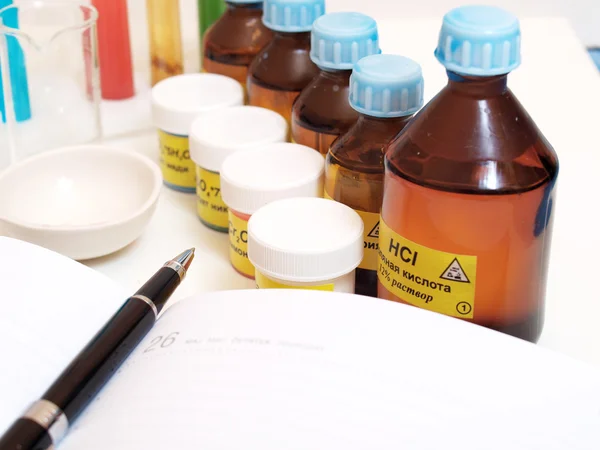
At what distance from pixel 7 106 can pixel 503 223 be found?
1.37 ft

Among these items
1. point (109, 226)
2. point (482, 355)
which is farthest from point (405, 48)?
point (482, 355)

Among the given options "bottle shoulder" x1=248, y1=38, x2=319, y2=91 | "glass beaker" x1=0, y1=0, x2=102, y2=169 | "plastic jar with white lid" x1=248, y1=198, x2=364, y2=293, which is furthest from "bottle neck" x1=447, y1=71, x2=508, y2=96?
"glass beaker" x1=0, y1=0, x2=102, y2=169

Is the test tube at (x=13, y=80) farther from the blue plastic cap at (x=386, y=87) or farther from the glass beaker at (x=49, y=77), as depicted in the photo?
the blue plastic cap at (x=386, y=87)

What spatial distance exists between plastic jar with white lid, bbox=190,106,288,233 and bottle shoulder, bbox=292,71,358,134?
4cm

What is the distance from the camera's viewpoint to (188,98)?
0.65m

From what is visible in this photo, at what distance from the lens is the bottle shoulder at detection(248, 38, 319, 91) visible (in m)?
0.59

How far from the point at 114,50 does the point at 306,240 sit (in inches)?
15.4

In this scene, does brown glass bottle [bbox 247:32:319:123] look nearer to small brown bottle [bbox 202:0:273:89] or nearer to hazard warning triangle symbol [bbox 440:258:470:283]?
small brown bottle [bbox 202:0:273:89]

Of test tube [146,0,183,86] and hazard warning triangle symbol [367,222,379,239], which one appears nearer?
hazard warning triangle symbol [367,222,379,239]

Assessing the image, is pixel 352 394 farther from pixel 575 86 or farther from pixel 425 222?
pixel 575 86

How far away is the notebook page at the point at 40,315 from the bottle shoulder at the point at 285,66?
22 cm

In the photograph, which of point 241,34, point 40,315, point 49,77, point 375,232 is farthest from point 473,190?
point 49,77

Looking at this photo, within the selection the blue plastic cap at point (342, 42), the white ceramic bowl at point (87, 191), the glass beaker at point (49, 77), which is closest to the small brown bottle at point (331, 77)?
the blue plastic cap at point (342, 42)

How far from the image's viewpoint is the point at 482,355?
14.8 inches
